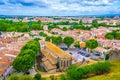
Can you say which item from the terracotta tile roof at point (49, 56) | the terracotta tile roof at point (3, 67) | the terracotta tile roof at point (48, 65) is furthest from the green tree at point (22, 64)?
the terracotta tile roof at point (49, 56)

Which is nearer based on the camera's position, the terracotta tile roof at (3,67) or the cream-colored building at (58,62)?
the terracotta tile roof at (3,67)

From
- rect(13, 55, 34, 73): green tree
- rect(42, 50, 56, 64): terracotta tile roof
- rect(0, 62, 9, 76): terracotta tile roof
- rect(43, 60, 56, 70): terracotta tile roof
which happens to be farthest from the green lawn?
rect(0, 62, 9, 76): terracotta tile roof

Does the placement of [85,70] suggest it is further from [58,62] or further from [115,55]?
[115,55]

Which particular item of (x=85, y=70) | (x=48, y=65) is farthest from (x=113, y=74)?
(x=48, y=65)

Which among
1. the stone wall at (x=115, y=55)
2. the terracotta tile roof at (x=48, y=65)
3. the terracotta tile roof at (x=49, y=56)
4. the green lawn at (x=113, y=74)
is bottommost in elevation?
the terracotta tile roof at (x=48, y=65)

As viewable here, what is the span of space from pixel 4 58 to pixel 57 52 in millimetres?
10991

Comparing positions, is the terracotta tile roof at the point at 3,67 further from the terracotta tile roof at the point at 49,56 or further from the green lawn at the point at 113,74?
the green lawn at the point at 113,74

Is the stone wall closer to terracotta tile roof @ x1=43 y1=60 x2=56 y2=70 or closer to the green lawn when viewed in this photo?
the green lawn

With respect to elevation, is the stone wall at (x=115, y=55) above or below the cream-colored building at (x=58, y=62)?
above

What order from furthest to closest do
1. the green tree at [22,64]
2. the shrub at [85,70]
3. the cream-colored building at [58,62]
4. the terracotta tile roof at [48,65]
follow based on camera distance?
the cream-colored building at [58,62] → the terracotta tile roof at [48,65] → the green tree at [22,64] → the shrub at [85,70]

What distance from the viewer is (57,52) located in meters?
47.6

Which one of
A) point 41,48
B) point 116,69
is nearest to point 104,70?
point 116,69

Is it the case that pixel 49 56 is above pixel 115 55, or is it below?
below

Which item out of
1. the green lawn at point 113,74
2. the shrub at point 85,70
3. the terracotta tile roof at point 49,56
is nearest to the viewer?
the green lawn at point 113,74
